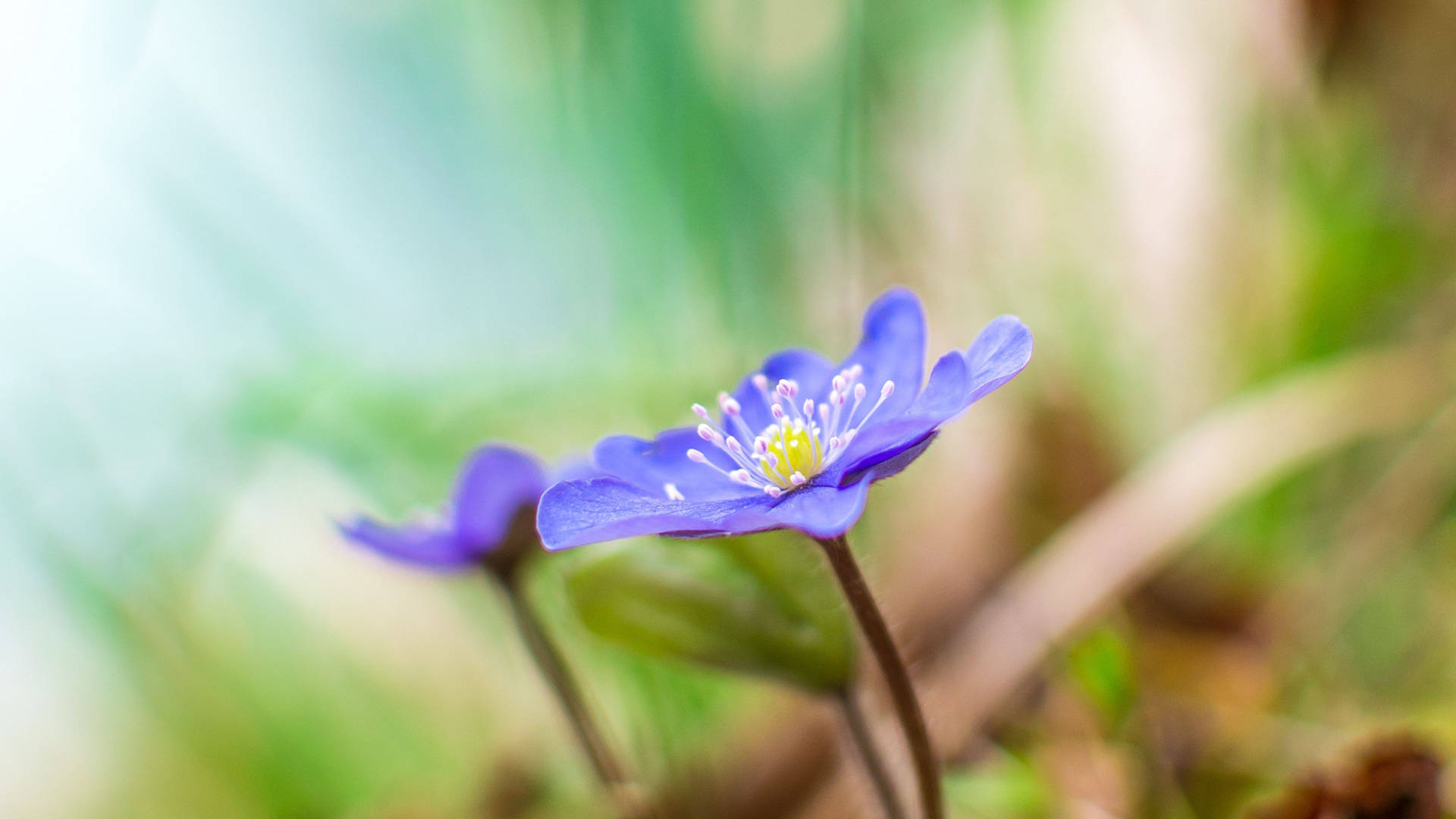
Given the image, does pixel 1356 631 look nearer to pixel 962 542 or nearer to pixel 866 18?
pixel 962 542

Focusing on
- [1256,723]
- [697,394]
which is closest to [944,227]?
[697,394]

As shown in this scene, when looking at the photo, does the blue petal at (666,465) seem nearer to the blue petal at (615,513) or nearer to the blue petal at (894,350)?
the blue petal at (615,513)

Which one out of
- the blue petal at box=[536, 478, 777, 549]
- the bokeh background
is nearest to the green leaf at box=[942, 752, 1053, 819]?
the bokeh background

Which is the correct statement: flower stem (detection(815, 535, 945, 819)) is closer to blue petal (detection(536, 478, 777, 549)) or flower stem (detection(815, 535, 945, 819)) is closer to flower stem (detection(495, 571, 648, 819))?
blue petal (detection(536, 478, 777, 549))

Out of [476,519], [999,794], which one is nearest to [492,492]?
[476,519]

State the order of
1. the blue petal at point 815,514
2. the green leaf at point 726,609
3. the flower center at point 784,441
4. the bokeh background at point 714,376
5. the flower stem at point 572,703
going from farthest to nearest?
the bokeh background at point 714,376, the flower stem at point 572,703, the green leaf at point 726,609, the flower center at point 784,441, the blue petal at point 815,514

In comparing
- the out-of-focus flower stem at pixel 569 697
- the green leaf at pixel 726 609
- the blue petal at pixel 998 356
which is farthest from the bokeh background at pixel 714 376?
the blue petal at pixel 998 356
